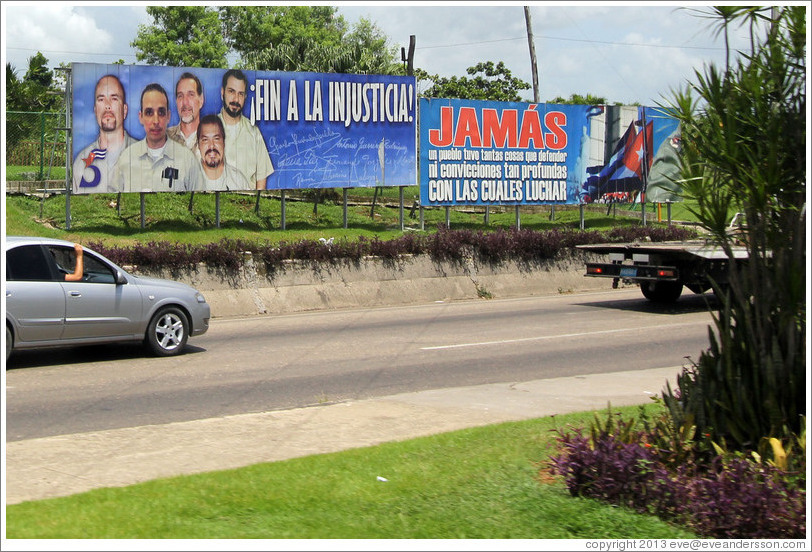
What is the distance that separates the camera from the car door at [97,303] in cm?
1209

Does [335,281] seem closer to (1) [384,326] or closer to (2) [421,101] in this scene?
(1) [384,326]

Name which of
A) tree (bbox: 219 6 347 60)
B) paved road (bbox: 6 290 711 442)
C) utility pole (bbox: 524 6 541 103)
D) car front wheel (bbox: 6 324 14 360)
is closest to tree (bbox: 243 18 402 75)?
utility pole (bbox: 524 6 541 103)

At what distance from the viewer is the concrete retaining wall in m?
18.4

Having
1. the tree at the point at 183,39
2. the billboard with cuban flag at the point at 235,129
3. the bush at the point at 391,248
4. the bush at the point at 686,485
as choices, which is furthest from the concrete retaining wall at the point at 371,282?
the tree at the point at 183,39

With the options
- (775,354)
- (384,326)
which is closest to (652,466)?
(775,354)

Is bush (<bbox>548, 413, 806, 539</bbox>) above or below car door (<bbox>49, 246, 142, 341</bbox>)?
below

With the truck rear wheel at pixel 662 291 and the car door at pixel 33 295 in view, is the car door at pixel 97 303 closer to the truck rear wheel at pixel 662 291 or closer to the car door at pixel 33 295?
the car door at pixel 33 295

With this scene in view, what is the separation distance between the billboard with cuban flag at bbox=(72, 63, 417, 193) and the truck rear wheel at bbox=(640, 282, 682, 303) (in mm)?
7502

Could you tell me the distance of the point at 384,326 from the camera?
1645cm

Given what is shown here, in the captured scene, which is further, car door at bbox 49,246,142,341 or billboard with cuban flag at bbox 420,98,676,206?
billboard with cuban flag at bbox 420,98,676,206

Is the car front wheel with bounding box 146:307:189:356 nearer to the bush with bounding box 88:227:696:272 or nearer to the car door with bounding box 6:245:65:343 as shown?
the car door with bounding box 6:245:65:343

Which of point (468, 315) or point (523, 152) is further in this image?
point (523, 152)

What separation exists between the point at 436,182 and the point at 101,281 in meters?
13.9

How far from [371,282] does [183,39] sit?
150 feet
